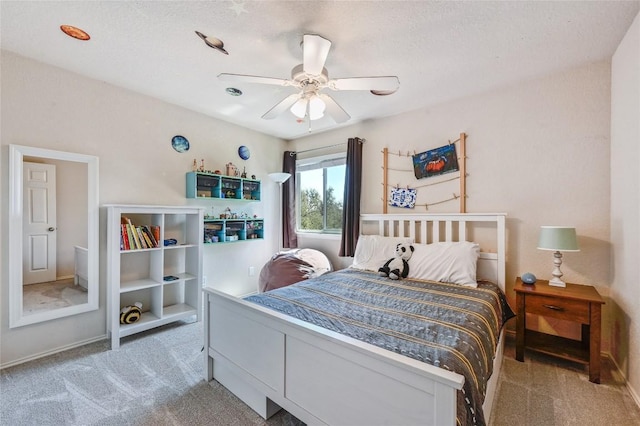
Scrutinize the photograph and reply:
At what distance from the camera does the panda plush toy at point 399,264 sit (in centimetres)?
263

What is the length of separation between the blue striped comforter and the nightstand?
0.67 feet

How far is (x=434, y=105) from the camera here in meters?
3.02

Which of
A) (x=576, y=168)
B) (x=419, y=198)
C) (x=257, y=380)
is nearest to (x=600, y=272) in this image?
(x=576, y=168)


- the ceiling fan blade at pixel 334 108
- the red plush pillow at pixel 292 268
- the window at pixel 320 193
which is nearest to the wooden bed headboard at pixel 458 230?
the window at pixel 320 193

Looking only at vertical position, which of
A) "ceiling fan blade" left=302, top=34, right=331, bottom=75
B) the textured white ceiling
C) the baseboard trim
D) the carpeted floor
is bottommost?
the carpeted floor

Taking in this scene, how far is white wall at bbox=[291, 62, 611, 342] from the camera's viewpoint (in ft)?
7.34

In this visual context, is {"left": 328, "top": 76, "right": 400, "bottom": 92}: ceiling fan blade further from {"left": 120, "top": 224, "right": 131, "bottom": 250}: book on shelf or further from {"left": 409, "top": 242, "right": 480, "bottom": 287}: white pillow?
{"left": 120, "top": 224, "right": 131, "bottom": 250}: book on shelf

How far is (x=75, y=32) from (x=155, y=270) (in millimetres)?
2069

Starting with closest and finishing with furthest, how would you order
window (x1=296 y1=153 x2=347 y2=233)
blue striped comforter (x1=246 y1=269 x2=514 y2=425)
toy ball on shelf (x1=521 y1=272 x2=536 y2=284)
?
1. blue striped comforter (x1=246 y1=269 x2=514 y2=425)
2. toy ball on shelf (x1=521 y1=272 x2=536 y2=284)
3. window (x1=296 y1=153 x2=347 y2=233)

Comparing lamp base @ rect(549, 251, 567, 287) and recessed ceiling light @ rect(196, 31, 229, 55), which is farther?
lamp base @ rect(549, 251, 567, 287)

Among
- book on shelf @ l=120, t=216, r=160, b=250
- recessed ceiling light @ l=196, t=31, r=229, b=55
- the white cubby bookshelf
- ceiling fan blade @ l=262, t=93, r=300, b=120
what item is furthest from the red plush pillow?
recessed ceiling light @ l=196, t=31, r=229, b=55

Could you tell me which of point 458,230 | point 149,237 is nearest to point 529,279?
point 458,230

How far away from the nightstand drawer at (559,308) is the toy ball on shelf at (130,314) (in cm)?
346

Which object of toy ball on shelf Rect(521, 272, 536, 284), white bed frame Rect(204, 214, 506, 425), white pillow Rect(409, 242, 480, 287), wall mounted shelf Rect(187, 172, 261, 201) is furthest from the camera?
wall mounted shelf Rect(187, 172, 261, 201)
